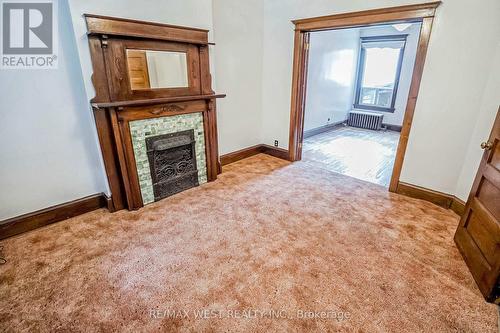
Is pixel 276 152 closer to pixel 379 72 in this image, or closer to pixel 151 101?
pixel 151 101

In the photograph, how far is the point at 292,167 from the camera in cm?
406

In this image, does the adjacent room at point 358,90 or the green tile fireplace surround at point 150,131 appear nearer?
the green tile fireplace surround at point 150,131

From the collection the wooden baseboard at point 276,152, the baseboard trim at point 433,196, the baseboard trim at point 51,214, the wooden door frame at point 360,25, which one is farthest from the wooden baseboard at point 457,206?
the baseboard trim at point 51,214

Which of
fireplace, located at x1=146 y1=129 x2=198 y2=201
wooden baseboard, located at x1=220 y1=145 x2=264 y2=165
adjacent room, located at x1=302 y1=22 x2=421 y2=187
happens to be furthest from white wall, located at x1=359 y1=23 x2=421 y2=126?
fireplace, located at x1=146 y1=129 x2=198 y2=201

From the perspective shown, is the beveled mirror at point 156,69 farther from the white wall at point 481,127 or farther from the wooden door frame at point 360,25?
the white wall at point 481,127

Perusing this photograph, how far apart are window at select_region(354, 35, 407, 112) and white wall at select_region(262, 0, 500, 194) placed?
4064 millimetres

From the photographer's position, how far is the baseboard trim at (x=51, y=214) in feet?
7.52

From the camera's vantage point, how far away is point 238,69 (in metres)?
3.82

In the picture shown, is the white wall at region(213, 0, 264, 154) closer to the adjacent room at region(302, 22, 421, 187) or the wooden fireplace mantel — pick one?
the wooden fireplace mantel

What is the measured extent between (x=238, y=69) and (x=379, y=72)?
4.86 meters

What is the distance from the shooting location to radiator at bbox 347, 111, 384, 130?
6.62 m

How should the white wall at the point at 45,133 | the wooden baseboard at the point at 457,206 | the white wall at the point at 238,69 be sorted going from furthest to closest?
the white wall at the point at 238,69
the wooden baseboard at the point at 457,206
the white wall at the point at 45,133

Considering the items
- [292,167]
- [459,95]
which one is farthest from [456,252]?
[292,167]

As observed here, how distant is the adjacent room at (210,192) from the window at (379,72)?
400 cm
